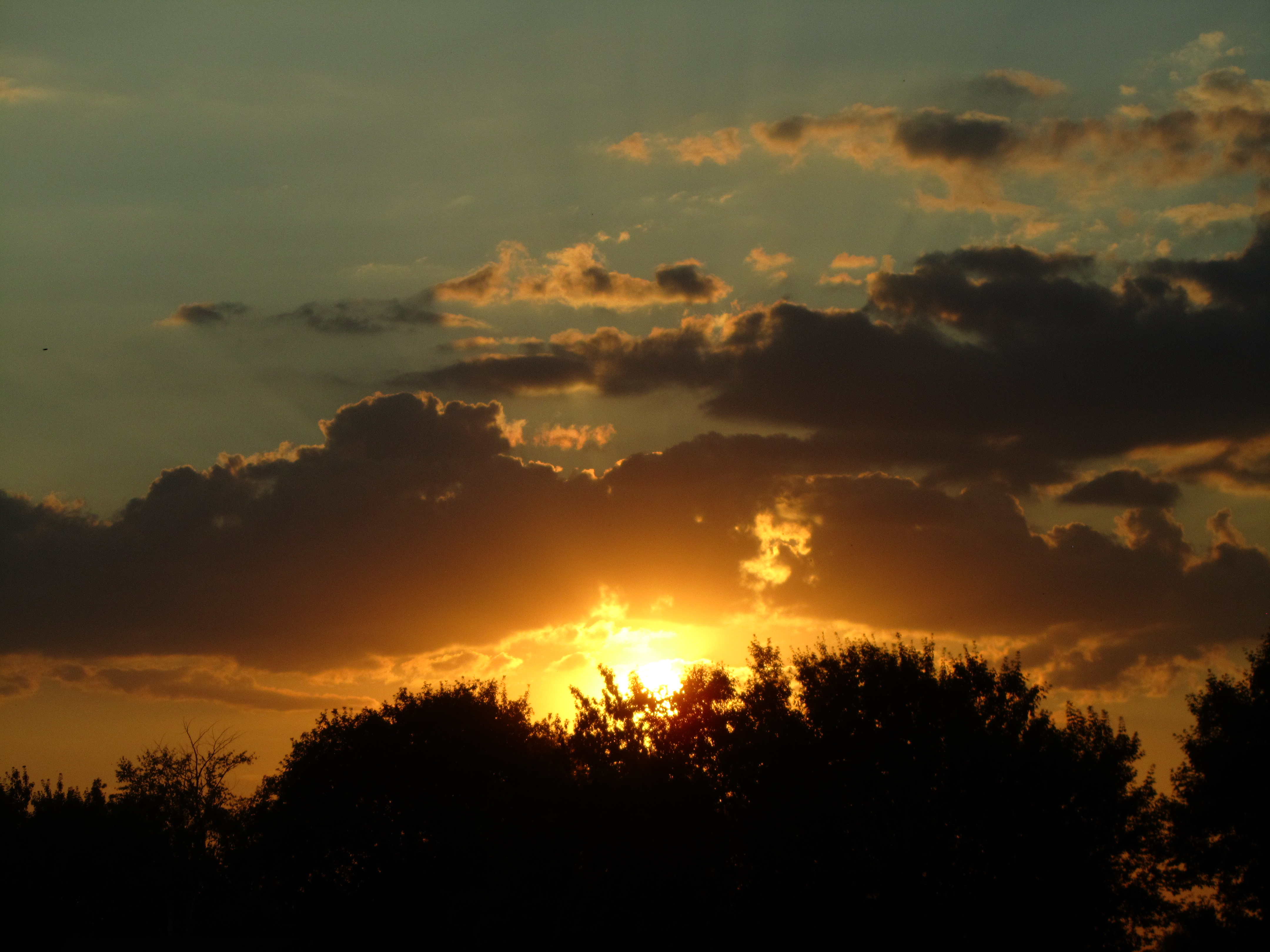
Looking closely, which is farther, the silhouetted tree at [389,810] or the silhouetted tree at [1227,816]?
the silhouetted tree at [389,810]

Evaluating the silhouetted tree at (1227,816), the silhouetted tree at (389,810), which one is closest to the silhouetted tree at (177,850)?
the silhouetted tree at (389,810)

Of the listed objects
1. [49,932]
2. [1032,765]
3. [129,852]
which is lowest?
[49,932]

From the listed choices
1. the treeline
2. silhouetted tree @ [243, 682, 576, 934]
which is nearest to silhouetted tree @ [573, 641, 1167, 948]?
the treeline

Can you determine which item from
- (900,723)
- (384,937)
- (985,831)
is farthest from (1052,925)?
(384,937)

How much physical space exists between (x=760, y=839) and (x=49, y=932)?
211ft

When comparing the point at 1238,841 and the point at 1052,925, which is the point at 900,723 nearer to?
the point at 1052,925

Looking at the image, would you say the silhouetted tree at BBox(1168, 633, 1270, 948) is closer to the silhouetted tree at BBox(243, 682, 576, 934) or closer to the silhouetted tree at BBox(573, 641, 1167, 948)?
the silhouetted tree at BBox(573, 641, 1167, 948)

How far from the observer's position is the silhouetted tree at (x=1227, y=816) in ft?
166

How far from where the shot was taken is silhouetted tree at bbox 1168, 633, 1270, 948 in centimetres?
5066

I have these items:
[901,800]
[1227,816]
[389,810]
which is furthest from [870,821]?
[389,810]

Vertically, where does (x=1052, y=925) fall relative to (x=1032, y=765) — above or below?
below

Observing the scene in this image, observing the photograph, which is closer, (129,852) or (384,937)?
(384,937)

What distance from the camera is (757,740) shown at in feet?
182

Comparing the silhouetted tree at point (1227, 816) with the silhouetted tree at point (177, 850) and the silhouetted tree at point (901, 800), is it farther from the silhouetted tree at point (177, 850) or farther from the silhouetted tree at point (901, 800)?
the silhouetted tree at point (177, 850)
